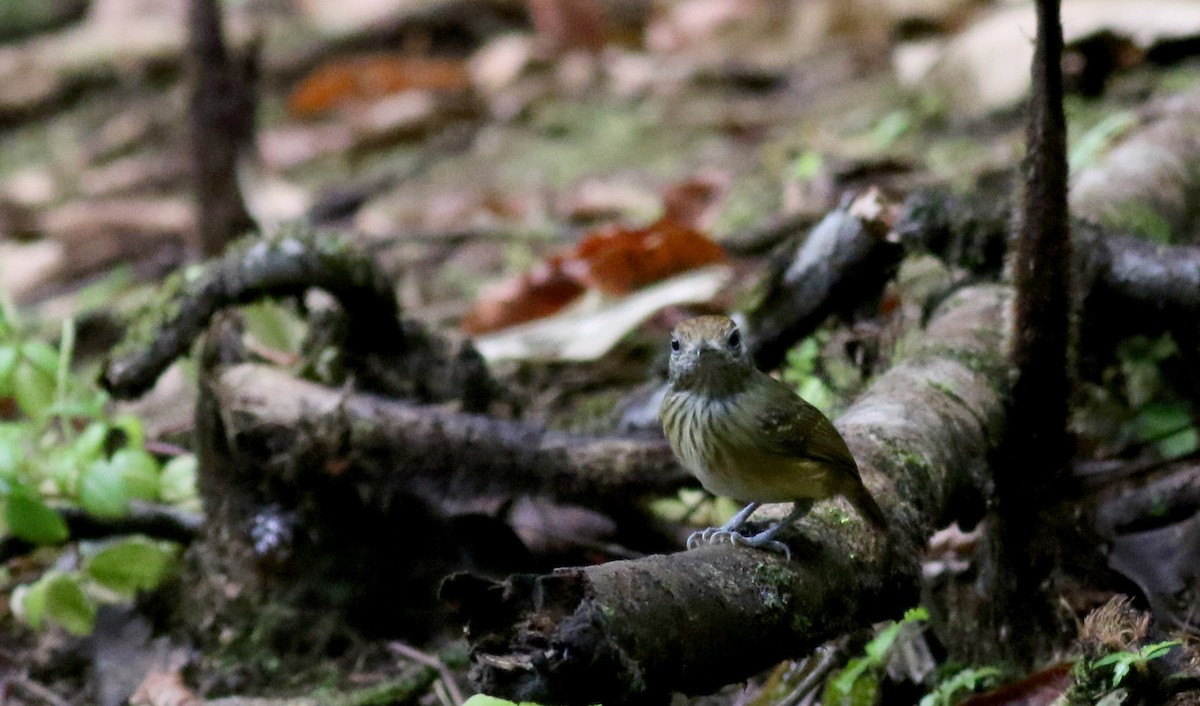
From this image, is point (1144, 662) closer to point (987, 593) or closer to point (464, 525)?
point (987, 593)

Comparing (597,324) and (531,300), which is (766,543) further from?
(531,300)

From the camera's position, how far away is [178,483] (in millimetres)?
3203

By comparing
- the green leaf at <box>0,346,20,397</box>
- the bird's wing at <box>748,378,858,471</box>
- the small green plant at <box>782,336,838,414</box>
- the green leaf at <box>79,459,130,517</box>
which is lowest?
the green leaf at <box>79,459,130,517</box>

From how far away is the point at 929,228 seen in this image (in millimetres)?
3004

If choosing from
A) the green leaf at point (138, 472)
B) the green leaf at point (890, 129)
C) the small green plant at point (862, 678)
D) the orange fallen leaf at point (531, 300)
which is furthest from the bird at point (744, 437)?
the green leaf at point (890, 129)

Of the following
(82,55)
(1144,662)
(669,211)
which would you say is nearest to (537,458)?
(1144,662)

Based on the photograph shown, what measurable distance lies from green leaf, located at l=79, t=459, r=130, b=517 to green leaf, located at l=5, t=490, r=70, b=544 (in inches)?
3.0

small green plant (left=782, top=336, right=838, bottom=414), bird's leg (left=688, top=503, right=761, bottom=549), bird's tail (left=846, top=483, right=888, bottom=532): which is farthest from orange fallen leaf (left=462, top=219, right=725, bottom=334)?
bird's tail (left=846, top=483, right=888, bottom=532)

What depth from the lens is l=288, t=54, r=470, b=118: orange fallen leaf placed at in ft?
24.3

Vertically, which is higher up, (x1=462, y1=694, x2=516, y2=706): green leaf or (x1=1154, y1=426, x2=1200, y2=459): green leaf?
(x1=462, y1=694, x2=516, y2=706): green leaf

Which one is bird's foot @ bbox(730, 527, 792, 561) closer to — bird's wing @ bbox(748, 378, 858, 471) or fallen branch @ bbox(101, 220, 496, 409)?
bird's wing @ bbox(748, 378, 858, 471)

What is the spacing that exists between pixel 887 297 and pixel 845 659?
1.33m

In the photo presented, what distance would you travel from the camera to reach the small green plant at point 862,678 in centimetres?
232

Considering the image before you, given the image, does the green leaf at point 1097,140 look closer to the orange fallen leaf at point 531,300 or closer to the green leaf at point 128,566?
the orange fallen leaf at point 531,300
